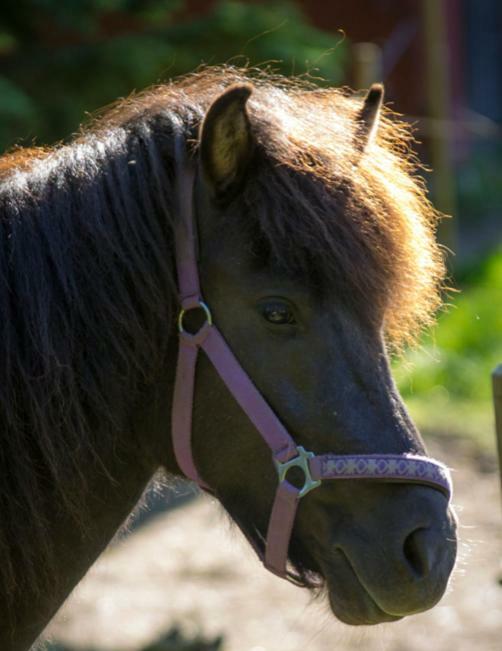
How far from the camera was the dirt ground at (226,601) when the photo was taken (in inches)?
156

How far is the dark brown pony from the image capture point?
1.91 metres

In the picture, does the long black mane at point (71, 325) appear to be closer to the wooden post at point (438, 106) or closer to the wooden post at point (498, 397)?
the wooden post at point (498, 397)

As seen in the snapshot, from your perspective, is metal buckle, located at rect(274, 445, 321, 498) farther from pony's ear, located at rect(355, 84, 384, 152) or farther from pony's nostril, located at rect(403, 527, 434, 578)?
pony's ear, located at rect(355, 84, 384, 152)

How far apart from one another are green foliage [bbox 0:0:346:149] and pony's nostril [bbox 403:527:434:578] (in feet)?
13.7

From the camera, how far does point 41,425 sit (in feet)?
6.28

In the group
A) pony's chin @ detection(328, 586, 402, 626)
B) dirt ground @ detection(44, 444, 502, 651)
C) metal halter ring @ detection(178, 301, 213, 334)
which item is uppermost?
metal halter ring @ detection(178, 301, 213, 334)

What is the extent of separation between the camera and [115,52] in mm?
5805

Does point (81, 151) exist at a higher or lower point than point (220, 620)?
higher

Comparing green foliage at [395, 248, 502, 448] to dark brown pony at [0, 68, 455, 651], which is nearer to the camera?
dark brown pony at [0, 68, 455, 651]

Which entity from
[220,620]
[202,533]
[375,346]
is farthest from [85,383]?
[202,533]

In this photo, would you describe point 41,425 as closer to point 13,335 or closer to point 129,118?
point 13,335

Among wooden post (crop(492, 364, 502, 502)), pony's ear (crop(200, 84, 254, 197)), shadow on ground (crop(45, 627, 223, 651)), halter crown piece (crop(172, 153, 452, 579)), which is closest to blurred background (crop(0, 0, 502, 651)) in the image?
shadow on ground (crop(45, 627, 223, 651))

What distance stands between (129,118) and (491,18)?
41.2 ft

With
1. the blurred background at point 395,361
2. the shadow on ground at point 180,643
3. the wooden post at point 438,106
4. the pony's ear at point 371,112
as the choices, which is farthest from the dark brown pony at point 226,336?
the wooden post at point 438,106
